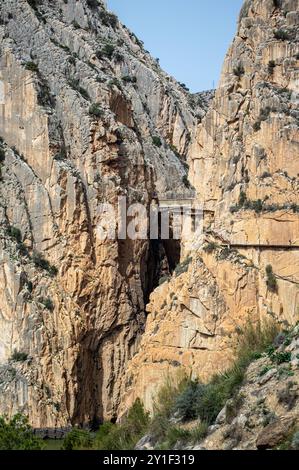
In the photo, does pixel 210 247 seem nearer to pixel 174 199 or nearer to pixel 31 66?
pixel 174 199

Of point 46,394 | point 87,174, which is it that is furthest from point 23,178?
point 46,394

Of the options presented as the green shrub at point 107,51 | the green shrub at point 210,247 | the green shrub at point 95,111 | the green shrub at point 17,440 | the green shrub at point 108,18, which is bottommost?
the green shrub at point 17,440

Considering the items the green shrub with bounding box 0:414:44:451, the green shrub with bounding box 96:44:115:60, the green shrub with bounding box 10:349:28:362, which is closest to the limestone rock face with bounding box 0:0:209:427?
the green shrub with bounding box 10:349:28:362

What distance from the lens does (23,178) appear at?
181 feet

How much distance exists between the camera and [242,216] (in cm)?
4097

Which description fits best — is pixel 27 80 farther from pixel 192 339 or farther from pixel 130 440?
pixel 130 440

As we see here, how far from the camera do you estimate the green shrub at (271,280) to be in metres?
39.8

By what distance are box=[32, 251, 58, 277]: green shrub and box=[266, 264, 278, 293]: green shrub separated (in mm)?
17204

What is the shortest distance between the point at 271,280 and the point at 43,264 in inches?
704

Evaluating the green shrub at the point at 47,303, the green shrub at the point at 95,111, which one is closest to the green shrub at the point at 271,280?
the green shrub at the point at 47,303

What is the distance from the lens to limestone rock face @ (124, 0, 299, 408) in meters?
40.1

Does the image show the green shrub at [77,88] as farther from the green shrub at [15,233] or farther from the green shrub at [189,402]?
the green shrub at [189,402]

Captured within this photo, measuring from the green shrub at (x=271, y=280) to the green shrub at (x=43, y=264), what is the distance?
17.2 meters

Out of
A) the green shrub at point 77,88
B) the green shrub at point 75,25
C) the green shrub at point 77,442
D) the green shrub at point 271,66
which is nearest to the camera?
the green shrub at point 77,442
